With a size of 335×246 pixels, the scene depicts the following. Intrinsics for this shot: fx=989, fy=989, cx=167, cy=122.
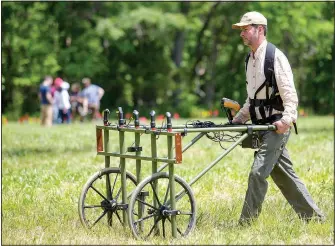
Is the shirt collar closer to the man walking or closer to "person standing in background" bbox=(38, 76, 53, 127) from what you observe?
the man walking

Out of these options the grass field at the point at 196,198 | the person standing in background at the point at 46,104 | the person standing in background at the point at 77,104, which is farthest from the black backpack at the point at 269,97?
the person standing in background at the point at 77,104

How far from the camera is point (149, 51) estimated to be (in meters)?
43.8

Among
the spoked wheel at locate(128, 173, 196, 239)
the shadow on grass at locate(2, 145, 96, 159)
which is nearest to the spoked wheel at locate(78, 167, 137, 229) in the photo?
the spoked wheel at locate(128, 173, 196, 239)

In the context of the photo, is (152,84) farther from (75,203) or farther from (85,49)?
(75,203)

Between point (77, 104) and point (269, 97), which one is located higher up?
point (269, 97)

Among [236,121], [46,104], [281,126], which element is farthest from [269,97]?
[46,104]

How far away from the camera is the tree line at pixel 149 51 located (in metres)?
39.1

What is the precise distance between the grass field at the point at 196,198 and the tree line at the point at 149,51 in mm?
19848

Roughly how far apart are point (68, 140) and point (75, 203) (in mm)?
10774

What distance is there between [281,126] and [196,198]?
2422 mm

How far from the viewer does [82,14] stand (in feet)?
135

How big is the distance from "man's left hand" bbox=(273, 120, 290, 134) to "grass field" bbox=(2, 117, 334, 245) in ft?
2.66

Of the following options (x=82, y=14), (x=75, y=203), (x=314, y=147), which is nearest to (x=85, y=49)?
(x=82, y=14)

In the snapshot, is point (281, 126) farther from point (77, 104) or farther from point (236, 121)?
point (77, 104)
